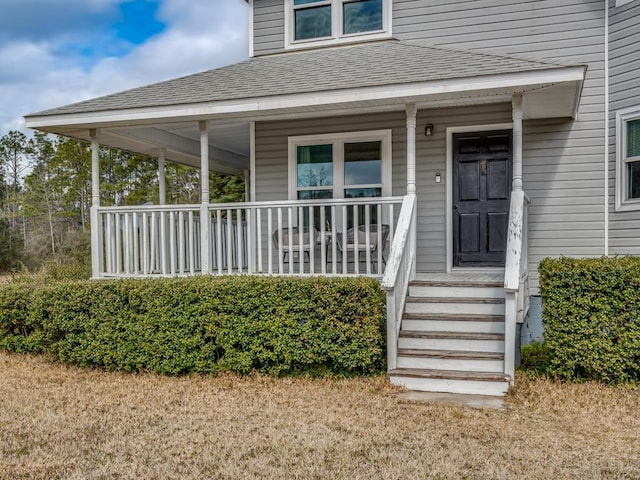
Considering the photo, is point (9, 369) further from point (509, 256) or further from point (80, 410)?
point (509, 256)

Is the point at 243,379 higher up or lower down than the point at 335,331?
lower down

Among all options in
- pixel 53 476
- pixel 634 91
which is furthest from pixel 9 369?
pixel 634 91

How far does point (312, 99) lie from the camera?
636 centimetres

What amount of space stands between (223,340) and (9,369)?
2786mm

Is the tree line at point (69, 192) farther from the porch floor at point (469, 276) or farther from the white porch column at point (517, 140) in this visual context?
the white porch column at point (517, 140)

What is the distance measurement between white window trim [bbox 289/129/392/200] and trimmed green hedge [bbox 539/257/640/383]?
10.1ft

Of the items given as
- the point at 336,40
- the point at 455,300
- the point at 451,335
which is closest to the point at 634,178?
the point at 455,300

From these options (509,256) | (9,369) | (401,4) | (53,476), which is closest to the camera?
(53,476)

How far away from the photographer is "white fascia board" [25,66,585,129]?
5.70 metres

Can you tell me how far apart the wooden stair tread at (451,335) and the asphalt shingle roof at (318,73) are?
108 inches

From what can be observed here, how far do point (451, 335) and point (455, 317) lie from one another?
0.81ft

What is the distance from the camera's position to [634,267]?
519 centimetres

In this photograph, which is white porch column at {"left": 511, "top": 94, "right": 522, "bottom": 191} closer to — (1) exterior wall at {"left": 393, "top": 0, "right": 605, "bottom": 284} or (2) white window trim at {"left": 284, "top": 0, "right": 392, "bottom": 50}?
(1) exterior wall at {"left": 393, "top": 0, "right": 605, "bottom": 284}

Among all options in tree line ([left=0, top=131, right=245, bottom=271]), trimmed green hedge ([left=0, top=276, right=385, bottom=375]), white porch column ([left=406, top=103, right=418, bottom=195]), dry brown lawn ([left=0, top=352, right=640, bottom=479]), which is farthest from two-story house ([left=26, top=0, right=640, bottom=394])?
tree line ([left=0, top=131, right=245, bottom=271])
